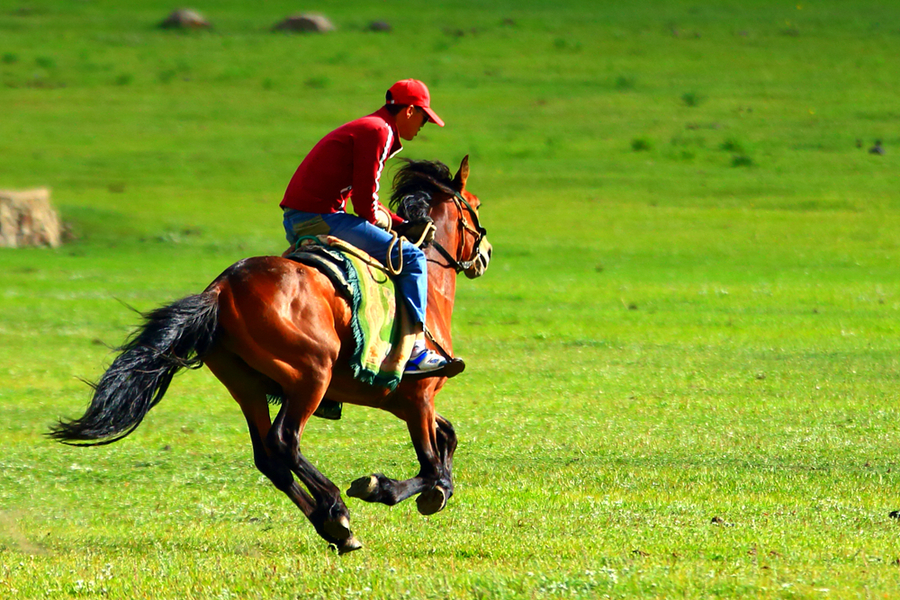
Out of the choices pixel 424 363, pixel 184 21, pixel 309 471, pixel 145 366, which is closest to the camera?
pixel 145 366

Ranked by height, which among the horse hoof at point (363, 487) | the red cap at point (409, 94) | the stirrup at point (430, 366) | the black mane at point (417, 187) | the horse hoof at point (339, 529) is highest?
the red cap at point (409, 94)

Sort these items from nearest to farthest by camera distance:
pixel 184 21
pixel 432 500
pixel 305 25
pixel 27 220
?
pixel 432 500
pixel 27 220
pixel 305 25
pixel 184 21

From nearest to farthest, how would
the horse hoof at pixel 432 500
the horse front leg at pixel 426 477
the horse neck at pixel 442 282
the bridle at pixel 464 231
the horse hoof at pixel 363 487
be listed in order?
the horse hoof at pixel 363 487
the horse front leg at pixel 426 477
the horse hoof at pixel 432 500
the horse neck at pixel 442 282
the bridle at pixel 464 231

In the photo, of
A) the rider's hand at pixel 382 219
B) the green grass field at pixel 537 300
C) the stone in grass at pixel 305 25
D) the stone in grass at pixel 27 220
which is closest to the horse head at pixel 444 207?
the rider's hand at pixel 382 219

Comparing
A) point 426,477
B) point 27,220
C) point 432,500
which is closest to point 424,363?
point 426,477

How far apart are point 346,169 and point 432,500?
2.11 m

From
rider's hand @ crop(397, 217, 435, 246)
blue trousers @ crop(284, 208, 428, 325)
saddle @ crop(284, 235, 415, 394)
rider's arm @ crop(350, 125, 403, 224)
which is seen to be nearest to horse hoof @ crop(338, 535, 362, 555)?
saddle @ crop(284, 235, 415, 394)

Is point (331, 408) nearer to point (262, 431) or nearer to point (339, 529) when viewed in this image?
point (262, 431)

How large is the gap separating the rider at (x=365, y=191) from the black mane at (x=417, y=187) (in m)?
0.68

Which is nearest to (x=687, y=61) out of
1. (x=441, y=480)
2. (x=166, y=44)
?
(x=166, y=44)

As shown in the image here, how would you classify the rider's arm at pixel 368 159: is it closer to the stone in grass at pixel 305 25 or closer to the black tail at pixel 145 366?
the black tail at pixel 145 366

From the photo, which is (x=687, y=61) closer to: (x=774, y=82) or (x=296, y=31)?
(x=774, y=82)

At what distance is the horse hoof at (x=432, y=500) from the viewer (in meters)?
7.96

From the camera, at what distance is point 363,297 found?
305 inches
